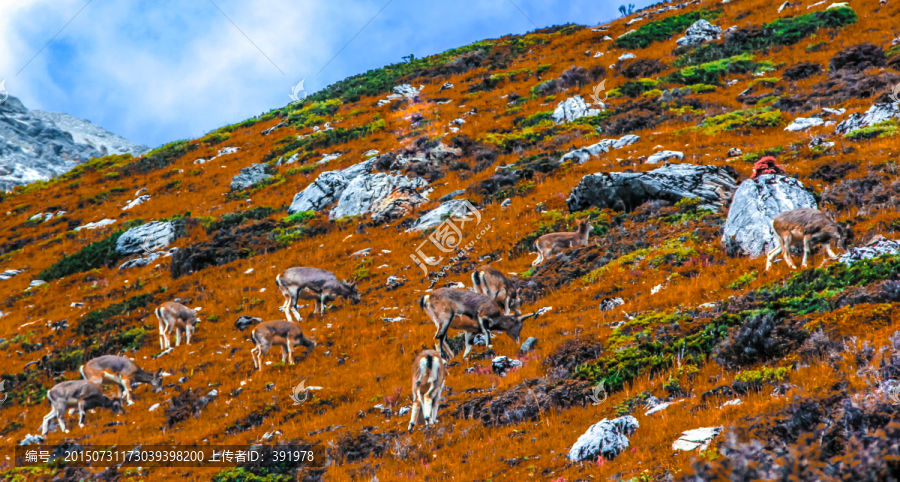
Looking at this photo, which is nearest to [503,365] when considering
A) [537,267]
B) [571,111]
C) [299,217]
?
[537,267]

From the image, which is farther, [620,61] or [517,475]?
[620,61]

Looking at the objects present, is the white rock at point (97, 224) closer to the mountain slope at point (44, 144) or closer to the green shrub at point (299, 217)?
the green shrub at point (299, 217)

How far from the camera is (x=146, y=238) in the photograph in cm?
3089

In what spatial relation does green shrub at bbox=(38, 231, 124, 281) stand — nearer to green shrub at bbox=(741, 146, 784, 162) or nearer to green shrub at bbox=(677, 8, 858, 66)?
green shrub at bbox=(741, 146, 784, 162)

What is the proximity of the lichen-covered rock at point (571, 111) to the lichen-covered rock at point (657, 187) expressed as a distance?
14289mm

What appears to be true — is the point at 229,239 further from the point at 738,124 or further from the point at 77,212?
the point at 738,124

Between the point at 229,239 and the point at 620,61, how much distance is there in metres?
31.1

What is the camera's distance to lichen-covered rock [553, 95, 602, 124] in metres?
35.2

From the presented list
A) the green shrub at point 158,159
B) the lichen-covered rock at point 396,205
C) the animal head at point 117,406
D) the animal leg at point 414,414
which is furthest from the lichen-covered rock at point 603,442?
the green shrub at point 158,159

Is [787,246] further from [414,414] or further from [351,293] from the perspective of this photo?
[351,293]

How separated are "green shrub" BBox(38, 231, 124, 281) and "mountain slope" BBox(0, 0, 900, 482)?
0.17m

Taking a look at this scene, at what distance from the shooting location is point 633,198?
2091 cm

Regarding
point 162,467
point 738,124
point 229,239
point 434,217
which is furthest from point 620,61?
point 162,467

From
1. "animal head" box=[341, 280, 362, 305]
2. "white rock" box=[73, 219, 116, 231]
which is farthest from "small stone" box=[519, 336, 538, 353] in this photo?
"white rock" box=[73, 219, 116, 231]
